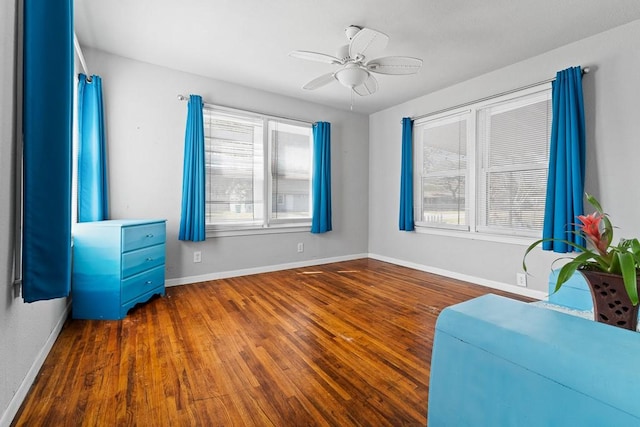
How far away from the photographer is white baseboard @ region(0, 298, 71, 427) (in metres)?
1.29

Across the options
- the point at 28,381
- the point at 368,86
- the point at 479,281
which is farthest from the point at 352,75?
the point at 28,381

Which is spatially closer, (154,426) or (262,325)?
(154,426)

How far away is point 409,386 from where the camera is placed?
160 centimetres

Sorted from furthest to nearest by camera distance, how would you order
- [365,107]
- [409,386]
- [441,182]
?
1. [365,107]
2. [441,182]
3. [409,386]

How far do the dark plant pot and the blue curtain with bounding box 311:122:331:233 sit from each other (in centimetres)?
366

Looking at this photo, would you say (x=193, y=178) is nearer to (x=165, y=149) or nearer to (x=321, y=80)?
(x=165, y=149)

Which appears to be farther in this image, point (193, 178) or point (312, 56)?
point (193, 178)

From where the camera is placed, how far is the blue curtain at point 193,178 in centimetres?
339

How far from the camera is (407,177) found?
4.33 m

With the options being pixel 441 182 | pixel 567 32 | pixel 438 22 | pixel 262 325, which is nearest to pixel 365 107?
pixel 441 182

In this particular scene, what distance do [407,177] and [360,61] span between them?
223 centimetres

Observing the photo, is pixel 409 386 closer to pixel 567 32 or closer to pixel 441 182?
pixel 441 182

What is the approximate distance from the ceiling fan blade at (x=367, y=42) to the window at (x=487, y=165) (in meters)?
2.03

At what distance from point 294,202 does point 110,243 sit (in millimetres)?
2456
